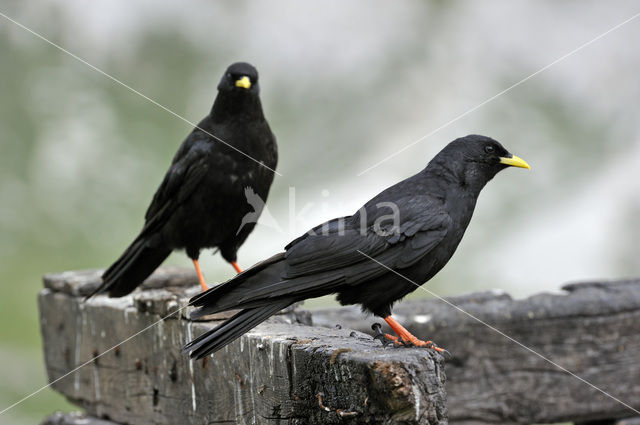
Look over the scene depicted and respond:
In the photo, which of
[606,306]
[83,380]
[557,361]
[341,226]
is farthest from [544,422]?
[83,380]

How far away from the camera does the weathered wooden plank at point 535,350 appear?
179 inches

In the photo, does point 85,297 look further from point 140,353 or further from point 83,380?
point 140,353

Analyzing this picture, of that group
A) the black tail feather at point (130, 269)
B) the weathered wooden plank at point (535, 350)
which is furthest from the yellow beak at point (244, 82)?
the weathered wooden plank at point (535, 350)

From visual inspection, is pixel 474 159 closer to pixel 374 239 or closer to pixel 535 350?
pixel 374 239

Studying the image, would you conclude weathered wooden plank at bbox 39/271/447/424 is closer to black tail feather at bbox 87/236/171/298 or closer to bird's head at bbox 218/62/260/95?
black tail feather at bbox 87/236/171/298

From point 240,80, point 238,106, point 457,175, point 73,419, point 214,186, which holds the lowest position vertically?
point 73,419

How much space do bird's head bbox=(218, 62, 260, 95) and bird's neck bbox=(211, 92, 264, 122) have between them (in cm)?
2

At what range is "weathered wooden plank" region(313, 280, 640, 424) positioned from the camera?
14.9ft

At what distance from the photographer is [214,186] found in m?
4.50

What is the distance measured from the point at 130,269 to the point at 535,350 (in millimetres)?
2199

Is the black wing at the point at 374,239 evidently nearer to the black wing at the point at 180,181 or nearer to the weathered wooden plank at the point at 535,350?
the weathered wooden plank at the point at 535,350

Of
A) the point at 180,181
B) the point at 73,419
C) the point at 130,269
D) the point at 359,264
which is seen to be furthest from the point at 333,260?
the point at 73,419

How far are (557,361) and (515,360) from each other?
0.79 ft

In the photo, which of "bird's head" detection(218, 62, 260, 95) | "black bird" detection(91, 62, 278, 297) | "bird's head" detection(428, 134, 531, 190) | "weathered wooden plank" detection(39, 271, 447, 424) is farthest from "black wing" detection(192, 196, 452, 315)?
"bird's head" detection(218, 62, 260, 95)
